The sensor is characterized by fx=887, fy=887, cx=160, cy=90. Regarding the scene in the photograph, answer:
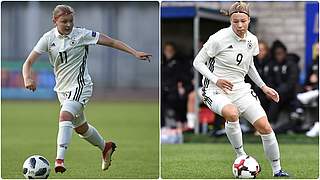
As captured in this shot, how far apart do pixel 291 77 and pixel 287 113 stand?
38.1 inches

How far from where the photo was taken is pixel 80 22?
28297 mm

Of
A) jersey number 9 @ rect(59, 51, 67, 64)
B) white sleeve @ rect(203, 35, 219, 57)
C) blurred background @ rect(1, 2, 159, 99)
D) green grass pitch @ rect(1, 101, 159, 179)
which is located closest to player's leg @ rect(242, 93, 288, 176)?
white sleeve @ rect(203, 35, 219, 57)

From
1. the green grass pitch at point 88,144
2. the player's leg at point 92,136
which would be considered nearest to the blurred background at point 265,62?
the green grass pitch at point 88,144

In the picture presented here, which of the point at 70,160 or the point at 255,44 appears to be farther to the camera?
the point at 70,160

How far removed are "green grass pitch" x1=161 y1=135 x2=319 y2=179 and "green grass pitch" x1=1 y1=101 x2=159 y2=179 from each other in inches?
9.8

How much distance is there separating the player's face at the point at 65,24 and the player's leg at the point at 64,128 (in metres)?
0.68

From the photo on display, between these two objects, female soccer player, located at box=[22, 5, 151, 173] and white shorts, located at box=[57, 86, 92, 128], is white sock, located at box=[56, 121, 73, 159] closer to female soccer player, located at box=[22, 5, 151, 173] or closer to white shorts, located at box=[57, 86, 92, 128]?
female soccer player, located at box=[22, 5, 151, 173]

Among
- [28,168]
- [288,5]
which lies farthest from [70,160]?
[288,5]

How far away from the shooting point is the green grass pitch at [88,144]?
9590 mm

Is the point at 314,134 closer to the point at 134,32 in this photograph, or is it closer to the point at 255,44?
the point at 255,44

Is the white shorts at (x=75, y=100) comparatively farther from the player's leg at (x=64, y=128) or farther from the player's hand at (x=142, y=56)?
the player's hand at (x=142, y=56)

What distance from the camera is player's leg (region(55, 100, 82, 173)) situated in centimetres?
833

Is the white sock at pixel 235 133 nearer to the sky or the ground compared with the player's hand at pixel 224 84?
nearer to the ground

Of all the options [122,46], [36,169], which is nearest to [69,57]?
[122,46]
